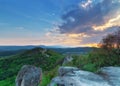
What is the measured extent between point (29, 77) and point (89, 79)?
4.30 m

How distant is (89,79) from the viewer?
13.4 metres

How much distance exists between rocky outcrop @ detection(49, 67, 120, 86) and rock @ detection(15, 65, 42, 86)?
84.9 inches

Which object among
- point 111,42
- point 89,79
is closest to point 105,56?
point 111,42

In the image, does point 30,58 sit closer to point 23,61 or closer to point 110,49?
point 23,61

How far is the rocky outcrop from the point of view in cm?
1269

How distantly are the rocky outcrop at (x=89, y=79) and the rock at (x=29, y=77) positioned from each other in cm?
216

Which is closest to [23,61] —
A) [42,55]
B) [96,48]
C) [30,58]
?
Answer: [30,58]

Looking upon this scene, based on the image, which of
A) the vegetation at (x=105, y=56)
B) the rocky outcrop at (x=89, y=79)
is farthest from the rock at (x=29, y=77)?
the vegetation at (x=105, y=56)

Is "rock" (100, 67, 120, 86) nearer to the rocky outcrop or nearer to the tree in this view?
the rocky outcrop

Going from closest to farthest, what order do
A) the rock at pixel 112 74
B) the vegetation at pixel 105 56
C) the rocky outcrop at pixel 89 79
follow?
the rocky outcrop at pixel 89 79
the rock at pixel 112 74
the vegetation at pixel 105 56

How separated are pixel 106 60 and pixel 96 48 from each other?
1.85 meters

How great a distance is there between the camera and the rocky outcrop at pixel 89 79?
12.7 metres

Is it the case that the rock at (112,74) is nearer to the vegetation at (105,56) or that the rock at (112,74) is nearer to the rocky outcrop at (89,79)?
the rocky outcrop at (89,79)

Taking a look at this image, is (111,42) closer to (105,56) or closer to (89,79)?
(105,56)
